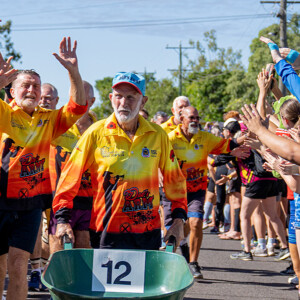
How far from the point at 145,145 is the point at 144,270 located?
4.56ft

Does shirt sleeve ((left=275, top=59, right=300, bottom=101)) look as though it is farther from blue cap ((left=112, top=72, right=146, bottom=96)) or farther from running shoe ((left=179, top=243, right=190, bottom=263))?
running shoe ((left=179, top=243, right=190, bottom=263))

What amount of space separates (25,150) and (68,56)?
3.09 feet

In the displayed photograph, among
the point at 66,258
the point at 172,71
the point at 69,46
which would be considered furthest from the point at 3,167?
the point at 172,71

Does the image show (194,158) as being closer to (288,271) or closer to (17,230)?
(288,271)

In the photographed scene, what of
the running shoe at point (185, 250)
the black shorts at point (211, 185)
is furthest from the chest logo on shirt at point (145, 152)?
the black shorts at point (211, 185)

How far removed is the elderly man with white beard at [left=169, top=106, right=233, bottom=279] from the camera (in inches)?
349

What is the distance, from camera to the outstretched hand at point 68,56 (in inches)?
211

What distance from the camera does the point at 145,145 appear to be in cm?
499

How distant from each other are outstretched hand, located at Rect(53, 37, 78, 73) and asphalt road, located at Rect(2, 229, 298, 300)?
3178mm

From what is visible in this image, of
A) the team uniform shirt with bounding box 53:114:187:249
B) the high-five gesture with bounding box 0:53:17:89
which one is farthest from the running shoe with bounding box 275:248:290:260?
the high-five gesture with bounding box 0:53:17:89

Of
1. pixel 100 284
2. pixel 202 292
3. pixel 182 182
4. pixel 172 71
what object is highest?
pixel 172 71

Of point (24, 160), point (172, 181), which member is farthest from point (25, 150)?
point (172, 181)

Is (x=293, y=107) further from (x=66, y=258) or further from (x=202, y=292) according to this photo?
(x=66, y=258)

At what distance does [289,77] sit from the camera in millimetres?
A: 5891
